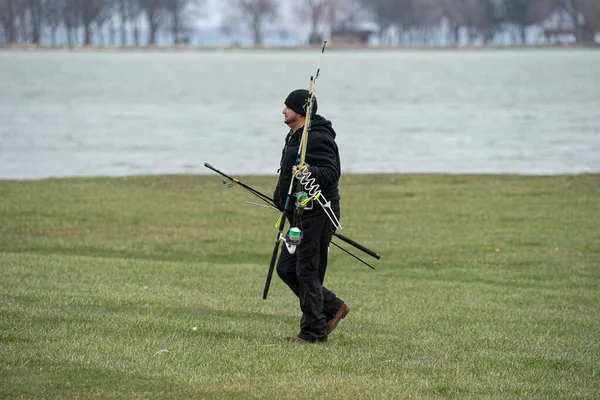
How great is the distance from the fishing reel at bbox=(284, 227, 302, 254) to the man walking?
9cm

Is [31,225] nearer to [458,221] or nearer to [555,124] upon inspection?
[458,221]

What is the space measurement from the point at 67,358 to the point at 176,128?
47772 millimetres

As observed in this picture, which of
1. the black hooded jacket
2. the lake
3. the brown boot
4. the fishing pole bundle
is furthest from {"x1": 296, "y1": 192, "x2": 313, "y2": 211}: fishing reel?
the lake

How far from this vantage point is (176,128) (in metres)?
55.8

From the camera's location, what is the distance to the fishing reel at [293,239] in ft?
30.6

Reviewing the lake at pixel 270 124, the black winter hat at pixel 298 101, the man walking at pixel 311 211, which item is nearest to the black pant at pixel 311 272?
the man walking at pixel 311 211

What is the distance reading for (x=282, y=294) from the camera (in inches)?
564

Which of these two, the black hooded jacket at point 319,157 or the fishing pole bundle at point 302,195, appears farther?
the black hooded jacket at point 319,157

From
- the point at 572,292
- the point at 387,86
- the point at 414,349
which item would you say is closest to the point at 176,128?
the point at 572,292

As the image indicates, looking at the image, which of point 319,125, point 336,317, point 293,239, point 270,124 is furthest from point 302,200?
point 270,124

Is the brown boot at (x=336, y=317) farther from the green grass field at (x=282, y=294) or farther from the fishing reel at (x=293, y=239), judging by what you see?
the fishing reel at (x=293, y=239)

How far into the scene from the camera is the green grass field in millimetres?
8250

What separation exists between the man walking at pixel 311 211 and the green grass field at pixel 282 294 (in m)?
0.36

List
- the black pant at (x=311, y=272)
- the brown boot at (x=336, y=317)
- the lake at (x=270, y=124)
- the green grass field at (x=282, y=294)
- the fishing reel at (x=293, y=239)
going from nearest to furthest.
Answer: the green grass field at (x=282, y=294) → the fishing reel at (x=293, y=239) → the black pant at (x=311, y=272) → the brown boot at (x=336, y=317) → the lake at (x=270, y=124)
